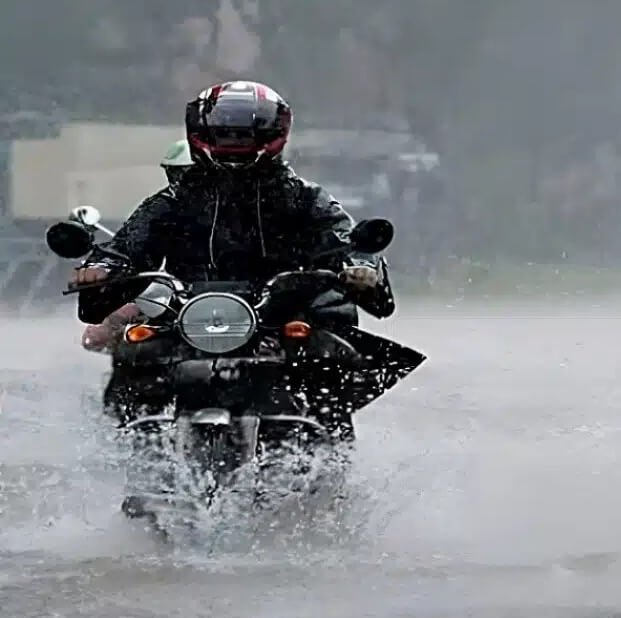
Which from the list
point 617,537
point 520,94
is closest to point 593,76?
point 520,94

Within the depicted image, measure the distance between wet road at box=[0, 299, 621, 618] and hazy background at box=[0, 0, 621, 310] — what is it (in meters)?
8.49

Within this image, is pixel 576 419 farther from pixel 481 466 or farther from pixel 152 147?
pixel 152 147

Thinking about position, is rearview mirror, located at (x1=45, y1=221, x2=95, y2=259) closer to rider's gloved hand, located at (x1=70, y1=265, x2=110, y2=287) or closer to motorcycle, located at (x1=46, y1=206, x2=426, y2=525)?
motorcycle, located at (x1=46, y1=206, x2=426, y2=525)

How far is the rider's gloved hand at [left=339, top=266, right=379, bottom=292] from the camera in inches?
225

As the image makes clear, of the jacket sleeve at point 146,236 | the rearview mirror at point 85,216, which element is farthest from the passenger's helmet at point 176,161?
the rearview mirror at point 85,216

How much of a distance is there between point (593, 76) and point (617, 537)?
16.0m

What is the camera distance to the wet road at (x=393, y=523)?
527cm

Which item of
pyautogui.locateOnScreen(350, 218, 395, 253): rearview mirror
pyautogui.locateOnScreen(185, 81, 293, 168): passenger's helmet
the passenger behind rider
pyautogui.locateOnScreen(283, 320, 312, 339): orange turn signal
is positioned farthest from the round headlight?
the passenger behind rider

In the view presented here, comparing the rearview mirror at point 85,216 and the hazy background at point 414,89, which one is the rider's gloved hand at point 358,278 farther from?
the hazy background at point 414,89

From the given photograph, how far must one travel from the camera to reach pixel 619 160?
20.7 m

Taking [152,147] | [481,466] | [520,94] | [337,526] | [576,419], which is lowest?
[337,526]

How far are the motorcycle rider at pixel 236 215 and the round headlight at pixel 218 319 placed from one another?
604 mm

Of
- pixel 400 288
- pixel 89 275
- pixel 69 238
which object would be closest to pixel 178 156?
pixel 89 275

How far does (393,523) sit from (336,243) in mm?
1121
